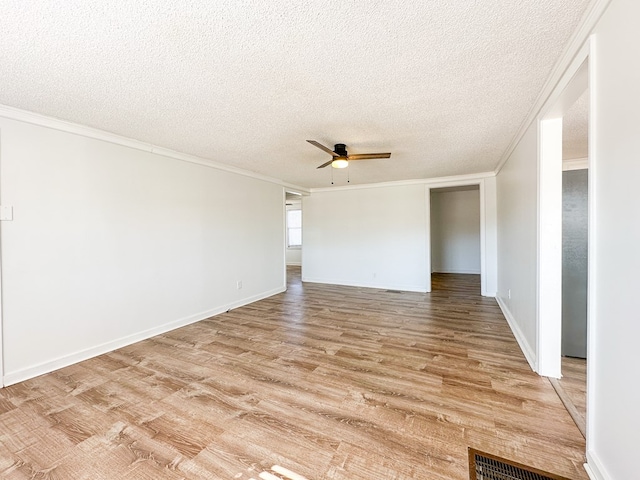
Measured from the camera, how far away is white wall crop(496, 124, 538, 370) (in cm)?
253

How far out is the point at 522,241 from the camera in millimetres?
2953

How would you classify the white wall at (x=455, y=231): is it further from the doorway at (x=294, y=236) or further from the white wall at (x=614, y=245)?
the white wall at (x=614, y=245)

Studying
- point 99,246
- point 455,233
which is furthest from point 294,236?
point 99,246

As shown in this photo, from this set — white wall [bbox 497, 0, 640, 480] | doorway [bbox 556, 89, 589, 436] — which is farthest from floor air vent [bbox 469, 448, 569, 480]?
doorway [bbox 556, 89, 589, 436]

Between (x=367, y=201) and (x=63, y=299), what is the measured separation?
5321 mm

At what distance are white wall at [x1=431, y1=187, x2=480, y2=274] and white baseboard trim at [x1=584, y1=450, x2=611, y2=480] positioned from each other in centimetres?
696

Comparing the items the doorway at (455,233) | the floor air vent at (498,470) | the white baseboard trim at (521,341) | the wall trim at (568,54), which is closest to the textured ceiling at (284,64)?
the wall trim at (568,54)

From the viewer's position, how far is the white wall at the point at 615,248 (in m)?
1.10

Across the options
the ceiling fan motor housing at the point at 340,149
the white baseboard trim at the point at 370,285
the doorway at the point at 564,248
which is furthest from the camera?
the white baseboard trim at the point at 370,285

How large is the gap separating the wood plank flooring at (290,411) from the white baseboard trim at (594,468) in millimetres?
50

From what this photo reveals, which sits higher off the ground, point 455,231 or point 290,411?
point 455,231

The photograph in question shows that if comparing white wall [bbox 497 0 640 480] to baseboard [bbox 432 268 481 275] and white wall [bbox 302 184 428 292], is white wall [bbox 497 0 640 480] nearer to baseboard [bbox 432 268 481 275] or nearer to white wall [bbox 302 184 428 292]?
white wall [bbox 302 184 428 292]

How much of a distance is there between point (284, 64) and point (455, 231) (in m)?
7.82

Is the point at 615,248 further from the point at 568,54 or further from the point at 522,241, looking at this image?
the point at 522,241
